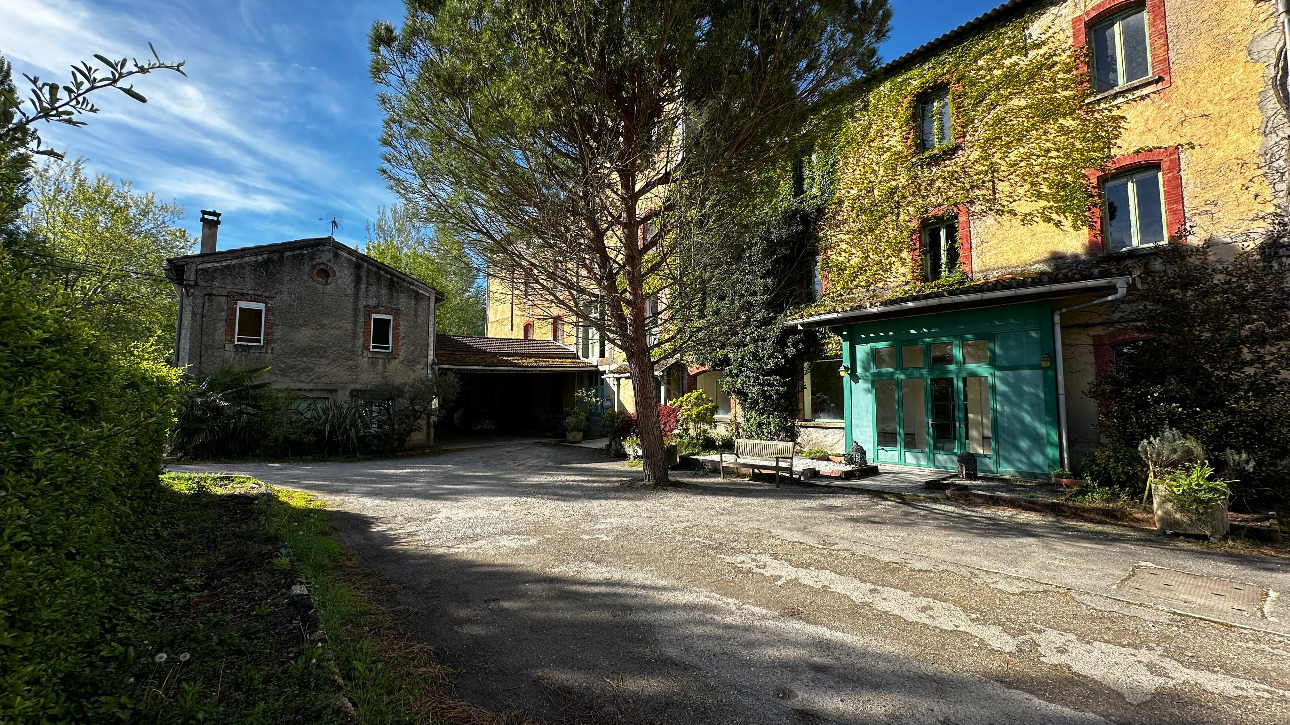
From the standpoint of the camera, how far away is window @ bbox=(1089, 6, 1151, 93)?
33.0 feet


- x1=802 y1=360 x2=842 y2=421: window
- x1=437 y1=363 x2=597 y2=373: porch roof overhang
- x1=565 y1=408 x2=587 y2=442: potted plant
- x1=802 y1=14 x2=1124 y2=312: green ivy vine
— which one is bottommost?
x1=565 y1=408 x2=587 y2=442: potted plant

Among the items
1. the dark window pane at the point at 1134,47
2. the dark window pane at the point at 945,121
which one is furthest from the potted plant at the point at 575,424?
the dark window pane at the point at 1134,47

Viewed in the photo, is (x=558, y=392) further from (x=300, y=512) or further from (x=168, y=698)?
(x=168, y=698)

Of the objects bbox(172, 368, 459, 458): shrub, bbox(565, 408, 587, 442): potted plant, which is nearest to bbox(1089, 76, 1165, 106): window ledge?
bbox(565, 408, 587, 442): potted plant

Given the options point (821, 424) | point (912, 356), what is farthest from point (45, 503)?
point (821, 424)

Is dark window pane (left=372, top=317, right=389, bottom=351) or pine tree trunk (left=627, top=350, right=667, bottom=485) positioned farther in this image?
dark window pane (left=372, top=317, right=389, bottom=351)

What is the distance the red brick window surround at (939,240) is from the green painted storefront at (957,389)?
1788mm

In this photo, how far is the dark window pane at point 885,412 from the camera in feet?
39.1

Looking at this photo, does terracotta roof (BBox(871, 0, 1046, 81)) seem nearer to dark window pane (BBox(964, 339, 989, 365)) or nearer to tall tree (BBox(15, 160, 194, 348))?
dark window pane (BBox(964, 339, 989, 365))

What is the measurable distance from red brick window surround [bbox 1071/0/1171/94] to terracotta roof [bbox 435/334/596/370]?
17.0 metres

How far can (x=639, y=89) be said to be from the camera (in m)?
8.66

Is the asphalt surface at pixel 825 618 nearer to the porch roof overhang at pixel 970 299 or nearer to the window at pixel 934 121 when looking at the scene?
the porch roof overhang at pixel 970 299

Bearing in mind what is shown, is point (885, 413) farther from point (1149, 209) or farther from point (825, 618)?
point (825, 618)

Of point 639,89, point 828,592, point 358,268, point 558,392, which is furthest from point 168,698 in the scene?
point 558,392
